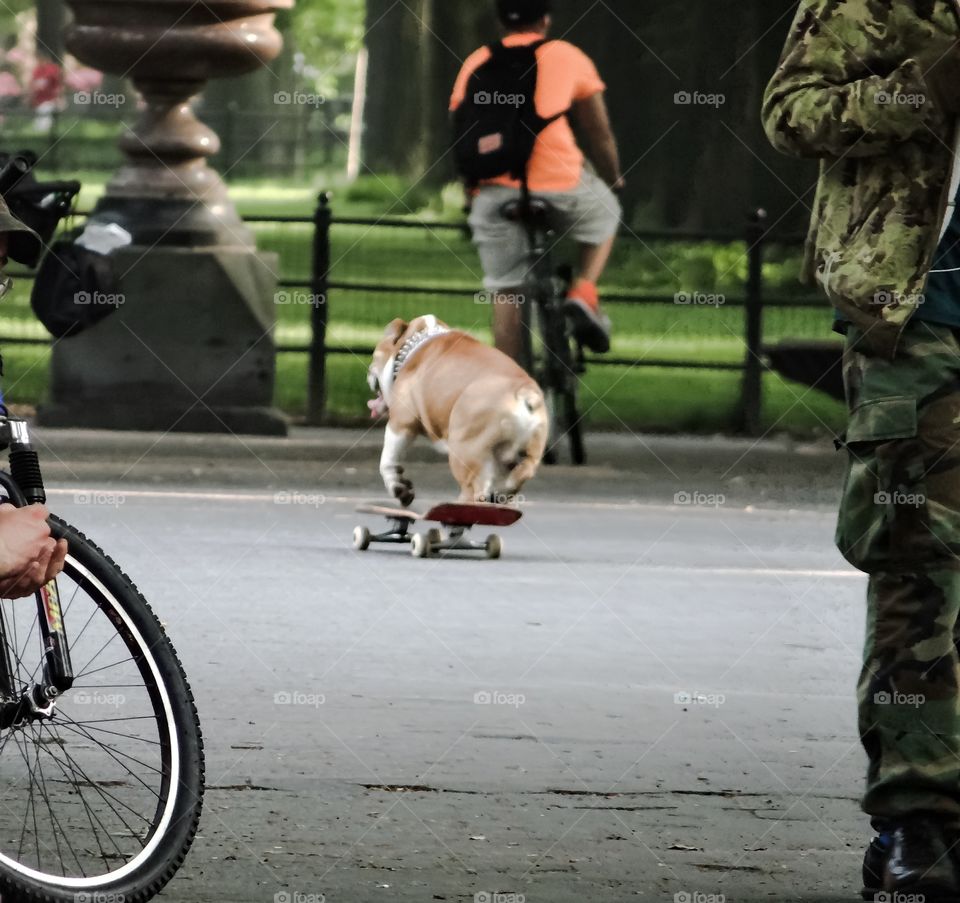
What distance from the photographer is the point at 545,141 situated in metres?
12.1

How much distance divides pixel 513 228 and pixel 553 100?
677 mm

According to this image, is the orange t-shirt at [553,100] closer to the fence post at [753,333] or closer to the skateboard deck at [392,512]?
the fence post at [753,333]

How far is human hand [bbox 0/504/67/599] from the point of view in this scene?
3.70 meters

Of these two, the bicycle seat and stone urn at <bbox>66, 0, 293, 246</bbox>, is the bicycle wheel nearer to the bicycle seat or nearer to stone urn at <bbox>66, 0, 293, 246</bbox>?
Result: the bicycle seat

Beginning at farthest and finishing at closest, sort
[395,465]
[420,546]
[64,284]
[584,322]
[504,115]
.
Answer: [584,322] < [504,115] < [395,465] < [420,546] < [64,284]

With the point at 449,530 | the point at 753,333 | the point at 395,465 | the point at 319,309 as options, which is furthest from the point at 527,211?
the point at 449,530

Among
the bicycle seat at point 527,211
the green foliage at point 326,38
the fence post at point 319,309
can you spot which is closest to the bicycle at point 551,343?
the bicycle seat at point 527,211

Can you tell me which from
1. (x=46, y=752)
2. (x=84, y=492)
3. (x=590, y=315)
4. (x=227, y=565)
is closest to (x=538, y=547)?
(x=227, y=565)

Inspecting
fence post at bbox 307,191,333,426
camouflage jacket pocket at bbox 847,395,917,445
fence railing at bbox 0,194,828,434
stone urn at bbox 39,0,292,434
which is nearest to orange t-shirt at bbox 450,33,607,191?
fence railing at bbox 0,194,828,434

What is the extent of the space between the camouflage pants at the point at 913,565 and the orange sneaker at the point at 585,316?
7625 millimetres

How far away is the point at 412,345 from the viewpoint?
9.96 meters

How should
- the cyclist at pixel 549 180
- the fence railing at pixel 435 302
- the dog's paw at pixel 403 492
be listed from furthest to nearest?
1. the fence railing at pixel 435 302
2. the cyclist at pixel 549 180
3. the dog's paw at pixel 403 492

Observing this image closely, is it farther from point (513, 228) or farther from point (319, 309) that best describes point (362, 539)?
point (319, 309)

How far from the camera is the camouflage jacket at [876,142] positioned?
4473 millimetres
